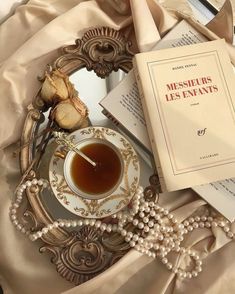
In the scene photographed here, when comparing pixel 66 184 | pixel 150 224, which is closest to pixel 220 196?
pixel 150 224

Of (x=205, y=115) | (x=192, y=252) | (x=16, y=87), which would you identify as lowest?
(x=192, y=252)

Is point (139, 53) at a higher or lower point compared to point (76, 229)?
higher

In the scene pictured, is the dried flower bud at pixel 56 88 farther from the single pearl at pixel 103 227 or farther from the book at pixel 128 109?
the single pearl at pixel 103 227

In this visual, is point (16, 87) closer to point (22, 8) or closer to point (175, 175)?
point (22, 8)

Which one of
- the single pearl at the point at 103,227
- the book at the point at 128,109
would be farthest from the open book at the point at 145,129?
the single pearl at the point at 103,227

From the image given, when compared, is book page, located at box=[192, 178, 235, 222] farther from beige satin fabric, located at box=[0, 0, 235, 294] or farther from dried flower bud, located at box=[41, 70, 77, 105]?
dried flower bud, located at box=[41, 70, 77, 105]

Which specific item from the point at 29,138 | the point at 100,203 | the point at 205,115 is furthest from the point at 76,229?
the point at 205,115
